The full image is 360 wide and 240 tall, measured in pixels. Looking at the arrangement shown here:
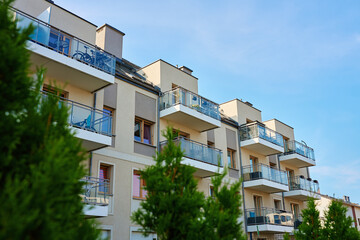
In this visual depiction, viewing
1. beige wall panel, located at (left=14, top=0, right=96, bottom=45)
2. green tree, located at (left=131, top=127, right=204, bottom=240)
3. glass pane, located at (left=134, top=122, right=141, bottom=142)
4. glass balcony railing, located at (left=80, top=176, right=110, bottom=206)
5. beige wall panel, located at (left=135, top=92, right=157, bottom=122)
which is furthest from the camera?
beige wall panel, located at (left=135, top=92, right=157, bottom=122)

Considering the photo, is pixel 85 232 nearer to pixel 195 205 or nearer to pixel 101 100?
pixel 195 205

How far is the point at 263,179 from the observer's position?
20938mm

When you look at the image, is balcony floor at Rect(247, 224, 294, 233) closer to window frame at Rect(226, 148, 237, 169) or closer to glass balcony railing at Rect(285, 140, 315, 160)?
window frame at Rect(226, 148, 237, 169)

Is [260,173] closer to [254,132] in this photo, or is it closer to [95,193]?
[254,132]

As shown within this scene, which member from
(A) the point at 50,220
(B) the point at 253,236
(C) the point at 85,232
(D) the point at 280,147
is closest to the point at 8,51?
(A) the point at 50,220

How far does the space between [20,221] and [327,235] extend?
14251 mm

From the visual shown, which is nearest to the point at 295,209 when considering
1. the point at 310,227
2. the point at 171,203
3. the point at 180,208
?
the point at 310,227

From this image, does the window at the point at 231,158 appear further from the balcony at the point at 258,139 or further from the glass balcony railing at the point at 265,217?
the glass balcony railing at the point at 265,217

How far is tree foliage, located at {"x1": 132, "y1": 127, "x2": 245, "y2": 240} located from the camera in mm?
8289

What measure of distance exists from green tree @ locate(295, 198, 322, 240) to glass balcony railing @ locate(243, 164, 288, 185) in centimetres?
537

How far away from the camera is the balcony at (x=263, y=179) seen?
21017 millimetres

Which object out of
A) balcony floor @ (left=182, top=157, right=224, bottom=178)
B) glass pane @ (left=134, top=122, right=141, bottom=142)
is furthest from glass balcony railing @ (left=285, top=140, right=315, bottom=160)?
glass pane @ (left=134, top=122, right=141, bottom=142)

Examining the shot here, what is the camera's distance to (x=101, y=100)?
47.3 ft

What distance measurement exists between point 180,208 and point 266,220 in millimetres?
13216
